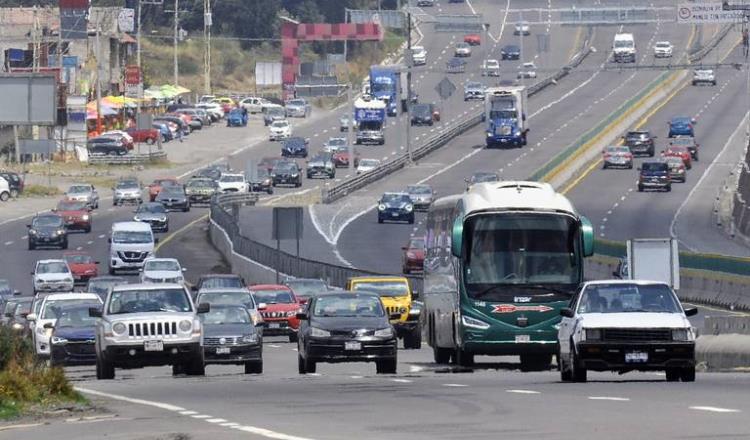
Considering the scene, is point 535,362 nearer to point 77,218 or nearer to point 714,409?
point 714,409

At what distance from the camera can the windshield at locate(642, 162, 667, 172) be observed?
95.4 metres

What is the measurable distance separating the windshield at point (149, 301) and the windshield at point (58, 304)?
21.5ft

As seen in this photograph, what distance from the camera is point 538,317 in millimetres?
31109

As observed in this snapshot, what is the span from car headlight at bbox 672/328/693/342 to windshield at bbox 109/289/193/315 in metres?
8.58

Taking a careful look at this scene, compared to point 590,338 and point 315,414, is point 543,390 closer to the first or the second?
point 590,338

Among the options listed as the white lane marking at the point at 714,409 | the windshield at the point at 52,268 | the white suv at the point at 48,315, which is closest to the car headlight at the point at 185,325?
the white suv at the point at 48,315

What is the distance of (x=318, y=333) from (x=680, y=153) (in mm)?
73881

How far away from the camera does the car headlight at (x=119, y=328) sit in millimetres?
29734

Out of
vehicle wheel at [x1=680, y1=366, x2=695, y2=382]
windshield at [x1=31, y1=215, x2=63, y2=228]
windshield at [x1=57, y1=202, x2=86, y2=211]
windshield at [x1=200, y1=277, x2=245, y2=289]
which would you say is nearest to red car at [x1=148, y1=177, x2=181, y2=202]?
windshield at [x1=57, y1=202, x2=86, y2=211]

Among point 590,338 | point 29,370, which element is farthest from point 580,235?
point 29,370

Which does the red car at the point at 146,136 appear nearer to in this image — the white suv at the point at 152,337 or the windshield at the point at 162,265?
the windshield at the point at 162,265

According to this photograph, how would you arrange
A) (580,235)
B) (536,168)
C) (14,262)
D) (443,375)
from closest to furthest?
(443,375)
(580,235)
(14,262)
(536,168)

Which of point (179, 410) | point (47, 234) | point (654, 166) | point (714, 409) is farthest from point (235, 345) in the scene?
point (654, 166)

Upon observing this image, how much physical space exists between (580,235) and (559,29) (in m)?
138
